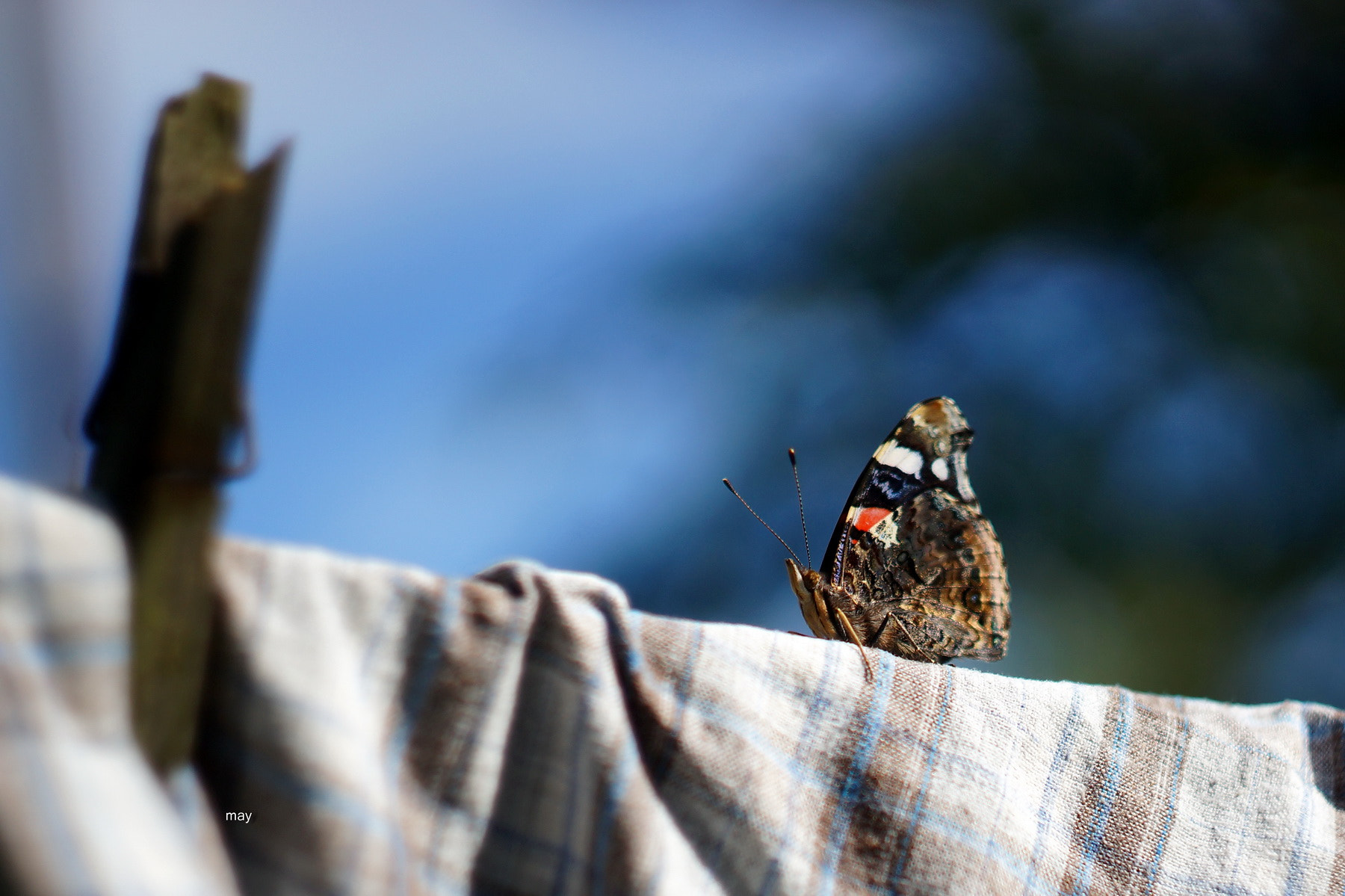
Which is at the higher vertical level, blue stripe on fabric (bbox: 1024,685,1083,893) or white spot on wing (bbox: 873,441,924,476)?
white spot on wing (bbox: 873,441,924,476)

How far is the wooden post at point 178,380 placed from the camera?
0.41 m

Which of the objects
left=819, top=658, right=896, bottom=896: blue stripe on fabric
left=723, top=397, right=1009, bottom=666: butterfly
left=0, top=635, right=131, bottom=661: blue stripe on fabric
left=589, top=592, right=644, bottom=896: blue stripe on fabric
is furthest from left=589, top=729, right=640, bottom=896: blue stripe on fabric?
left=723, top=397, right=1009, bottom=666: butterfly

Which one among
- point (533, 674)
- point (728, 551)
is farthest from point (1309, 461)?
point (533, 674)

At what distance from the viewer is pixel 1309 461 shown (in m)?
3.26

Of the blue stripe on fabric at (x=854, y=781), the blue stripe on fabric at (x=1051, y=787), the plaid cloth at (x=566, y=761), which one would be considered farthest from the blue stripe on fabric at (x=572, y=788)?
the blue stripe on fabric at (x=1051, y=787)

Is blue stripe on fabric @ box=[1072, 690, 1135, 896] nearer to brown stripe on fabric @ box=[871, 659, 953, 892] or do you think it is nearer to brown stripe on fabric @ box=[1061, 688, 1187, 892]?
brown stripe on fabric @ box=[1061, 688, 1187, 892]

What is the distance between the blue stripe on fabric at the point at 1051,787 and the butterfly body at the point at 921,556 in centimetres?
32

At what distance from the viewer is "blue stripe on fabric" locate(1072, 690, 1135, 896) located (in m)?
0.77

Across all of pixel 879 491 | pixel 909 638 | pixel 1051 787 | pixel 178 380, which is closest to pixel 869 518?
pixel 879 491

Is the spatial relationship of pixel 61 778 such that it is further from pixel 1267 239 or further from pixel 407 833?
pixel 1267 239

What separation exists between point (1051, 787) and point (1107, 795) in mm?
66

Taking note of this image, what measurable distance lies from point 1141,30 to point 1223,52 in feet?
1.10

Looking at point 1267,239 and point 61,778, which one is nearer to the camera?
point 61,778

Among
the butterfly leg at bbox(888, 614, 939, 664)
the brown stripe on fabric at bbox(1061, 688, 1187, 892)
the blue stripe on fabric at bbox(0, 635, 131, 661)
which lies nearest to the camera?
the blue stripe on fabric at bbox(0, 635, 131, 661)
